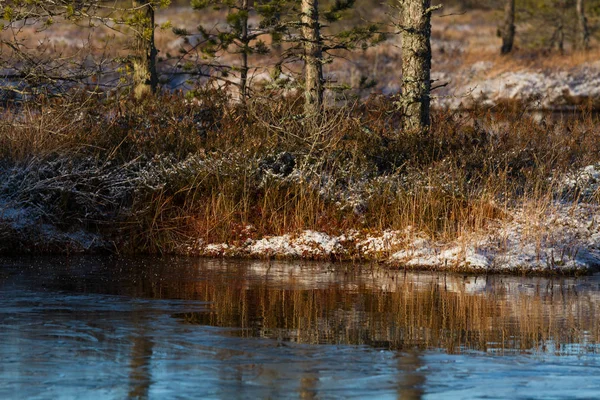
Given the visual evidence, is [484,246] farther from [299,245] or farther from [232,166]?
[232,166]

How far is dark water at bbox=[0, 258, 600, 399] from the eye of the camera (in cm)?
755

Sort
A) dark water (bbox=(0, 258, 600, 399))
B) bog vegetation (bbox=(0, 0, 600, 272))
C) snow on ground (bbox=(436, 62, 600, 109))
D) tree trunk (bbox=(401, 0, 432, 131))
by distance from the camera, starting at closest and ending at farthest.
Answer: dark water (bbox=(0, 258, 600, 399))
bog vegetation (bbox=(0, 0, 600, 272))
tree trunk (bbox=(401, 0, 432, 131))
snow on ground (bbox=(436, 62, 600, 109))

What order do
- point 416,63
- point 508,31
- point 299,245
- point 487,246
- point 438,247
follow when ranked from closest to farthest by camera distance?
point 487,246
point 438,247
point 299,245
point 416,63
point 508,31

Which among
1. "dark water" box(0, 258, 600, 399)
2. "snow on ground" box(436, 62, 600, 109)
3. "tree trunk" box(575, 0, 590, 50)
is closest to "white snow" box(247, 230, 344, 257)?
"dark water" box(0, 258, 600, 399)

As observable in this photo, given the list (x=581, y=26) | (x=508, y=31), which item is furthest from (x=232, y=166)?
(x=581, y=26)

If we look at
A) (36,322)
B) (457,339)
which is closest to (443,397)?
(457,339)

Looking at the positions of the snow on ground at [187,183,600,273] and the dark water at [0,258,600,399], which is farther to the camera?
the snow on ground at [187,183,600,273]

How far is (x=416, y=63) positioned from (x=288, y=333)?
9591 millimetres

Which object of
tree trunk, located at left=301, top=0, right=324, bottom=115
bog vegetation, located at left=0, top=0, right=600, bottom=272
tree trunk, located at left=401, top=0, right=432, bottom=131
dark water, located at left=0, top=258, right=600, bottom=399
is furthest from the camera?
tree trunk, located at left=301, top=0, right=324, bottom=115

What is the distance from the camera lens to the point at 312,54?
19125mm

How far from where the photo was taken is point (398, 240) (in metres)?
14.8

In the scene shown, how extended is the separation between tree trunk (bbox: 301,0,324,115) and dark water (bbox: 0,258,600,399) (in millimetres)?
5814

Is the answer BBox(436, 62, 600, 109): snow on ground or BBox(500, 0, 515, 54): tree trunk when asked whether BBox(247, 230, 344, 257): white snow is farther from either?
BBox(500, 0, 515, 54): tree trunk

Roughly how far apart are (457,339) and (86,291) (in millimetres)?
4594
